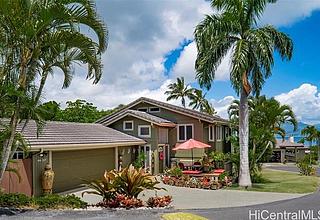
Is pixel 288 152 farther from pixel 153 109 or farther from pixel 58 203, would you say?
pixel 58 203

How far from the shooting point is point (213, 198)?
55.7ft

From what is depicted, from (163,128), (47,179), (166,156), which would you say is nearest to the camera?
(47,179)

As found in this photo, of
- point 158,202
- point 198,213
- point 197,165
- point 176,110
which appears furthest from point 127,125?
point 198,213

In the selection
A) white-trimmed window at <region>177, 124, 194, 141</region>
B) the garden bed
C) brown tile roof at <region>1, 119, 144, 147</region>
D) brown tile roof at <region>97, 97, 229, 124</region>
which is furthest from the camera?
white-trimmed window at <region>177, 124, 194, 141</region>

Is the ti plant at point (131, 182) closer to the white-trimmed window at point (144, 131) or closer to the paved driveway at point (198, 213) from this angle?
the paved driveway at point (198, 213)

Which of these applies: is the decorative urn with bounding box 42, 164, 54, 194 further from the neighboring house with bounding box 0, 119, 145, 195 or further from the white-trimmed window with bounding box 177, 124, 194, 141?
the white-trimmed window with bounding box 177, 124, 194, 141

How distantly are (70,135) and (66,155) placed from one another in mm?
2113

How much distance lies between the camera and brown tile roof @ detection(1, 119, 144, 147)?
18.2 meters

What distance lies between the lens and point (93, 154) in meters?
23.0

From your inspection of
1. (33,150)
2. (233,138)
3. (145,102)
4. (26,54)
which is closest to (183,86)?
(145,102)

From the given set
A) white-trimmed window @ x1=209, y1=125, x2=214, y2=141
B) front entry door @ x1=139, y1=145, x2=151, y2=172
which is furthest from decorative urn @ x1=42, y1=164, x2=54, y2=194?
white-trimmed window @ x1=209, y1=125, x2=214, y2=141

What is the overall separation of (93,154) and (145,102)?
1161cm

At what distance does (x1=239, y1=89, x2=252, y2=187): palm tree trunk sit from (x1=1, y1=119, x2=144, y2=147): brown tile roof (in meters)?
8.74

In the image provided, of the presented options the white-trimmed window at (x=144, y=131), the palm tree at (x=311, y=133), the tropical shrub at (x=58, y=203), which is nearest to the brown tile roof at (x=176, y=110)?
the white-trimmed window at (x=144, y=131)
